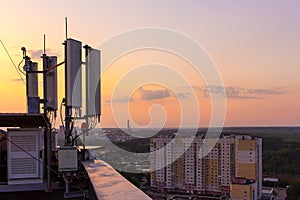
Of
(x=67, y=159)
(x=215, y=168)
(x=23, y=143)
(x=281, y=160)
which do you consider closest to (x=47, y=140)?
(x=23, y=143)

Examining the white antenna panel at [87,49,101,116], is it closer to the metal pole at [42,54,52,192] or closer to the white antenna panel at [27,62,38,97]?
the metal pole at [42,54,52,192]

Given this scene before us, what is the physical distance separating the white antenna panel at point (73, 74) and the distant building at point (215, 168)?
56.5ft

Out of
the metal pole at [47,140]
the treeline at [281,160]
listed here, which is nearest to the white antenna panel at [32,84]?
the metal pole at [47,140]

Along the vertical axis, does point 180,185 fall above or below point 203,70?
below

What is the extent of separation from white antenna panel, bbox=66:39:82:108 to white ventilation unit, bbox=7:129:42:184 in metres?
0.51

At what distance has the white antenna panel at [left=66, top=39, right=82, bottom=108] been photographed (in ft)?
9.36

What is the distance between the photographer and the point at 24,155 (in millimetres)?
3055

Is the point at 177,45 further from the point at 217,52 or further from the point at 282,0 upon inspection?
the point at 282,0

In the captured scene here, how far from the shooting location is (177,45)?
21.6 ft

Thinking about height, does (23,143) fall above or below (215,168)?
above

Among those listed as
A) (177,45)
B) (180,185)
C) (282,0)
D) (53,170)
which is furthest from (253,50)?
(53,170)

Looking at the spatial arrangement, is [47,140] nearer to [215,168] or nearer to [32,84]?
[32,84]

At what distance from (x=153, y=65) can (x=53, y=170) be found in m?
3.16

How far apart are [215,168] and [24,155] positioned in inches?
819
